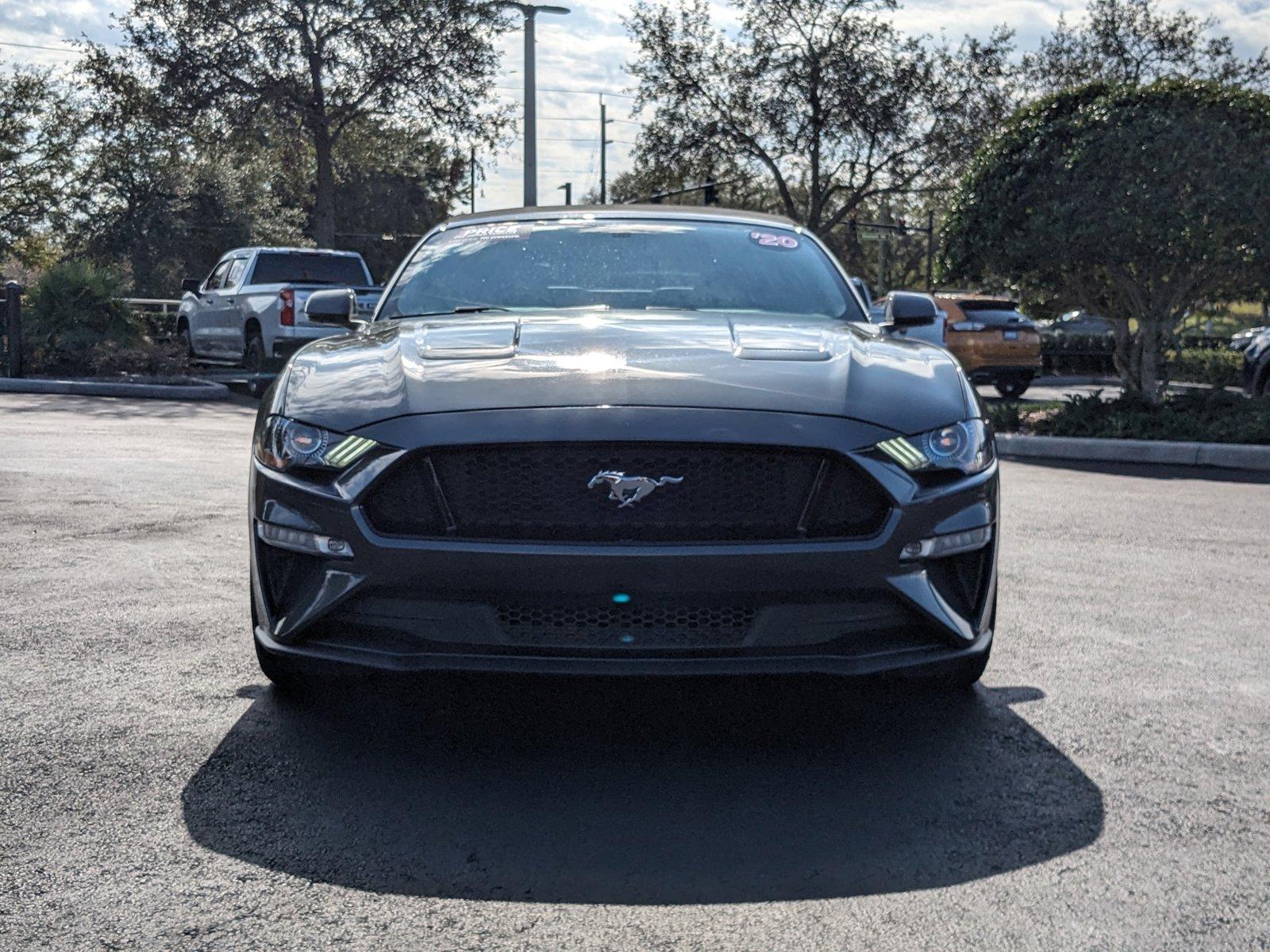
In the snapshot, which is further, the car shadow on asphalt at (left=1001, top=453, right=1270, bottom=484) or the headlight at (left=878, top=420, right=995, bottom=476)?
the car shadow on asphalt at (left=1001, top=453, right=1270, bottom=484)

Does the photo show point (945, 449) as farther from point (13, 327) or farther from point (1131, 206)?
point (13, 327)

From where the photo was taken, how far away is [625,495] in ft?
12.7

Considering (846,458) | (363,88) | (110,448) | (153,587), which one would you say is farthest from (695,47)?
(846,458)

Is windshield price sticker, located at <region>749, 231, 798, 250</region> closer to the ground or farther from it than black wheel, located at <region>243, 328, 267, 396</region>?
farther from it

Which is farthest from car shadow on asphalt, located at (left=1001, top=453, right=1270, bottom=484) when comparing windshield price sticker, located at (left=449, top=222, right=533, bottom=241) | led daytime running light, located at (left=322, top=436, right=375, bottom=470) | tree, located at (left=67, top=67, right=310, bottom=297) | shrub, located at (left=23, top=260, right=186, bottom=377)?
tree, located at (left=67, top=67, right=310, bottom=297)

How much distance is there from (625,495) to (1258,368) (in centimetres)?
1452

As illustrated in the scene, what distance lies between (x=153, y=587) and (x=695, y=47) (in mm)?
30007

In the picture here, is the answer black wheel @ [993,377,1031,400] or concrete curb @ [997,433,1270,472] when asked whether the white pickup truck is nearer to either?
concrete curb @ [997,433,1270,472]

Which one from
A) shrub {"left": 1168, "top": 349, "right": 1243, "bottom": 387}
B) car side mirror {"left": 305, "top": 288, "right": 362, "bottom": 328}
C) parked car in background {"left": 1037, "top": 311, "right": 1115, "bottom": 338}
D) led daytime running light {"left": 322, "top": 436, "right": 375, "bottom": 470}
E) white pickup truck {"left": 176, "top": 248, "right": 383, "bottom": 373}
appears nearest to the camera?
led daytime running light {"left": 322, "top": 436, "right": 375, "bottom": 470}

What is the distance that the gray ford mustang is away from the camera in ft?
12.5

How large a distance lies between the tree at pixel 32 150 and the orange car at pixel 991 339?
1388 inches

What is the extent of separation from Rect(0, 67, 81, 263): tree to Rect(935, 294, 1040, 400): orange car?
1388 inches

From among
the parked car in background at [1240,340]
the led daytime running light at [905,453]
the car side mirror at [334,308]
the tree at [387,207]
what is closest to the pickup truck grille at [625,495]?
the led daytime running light at [905,453]

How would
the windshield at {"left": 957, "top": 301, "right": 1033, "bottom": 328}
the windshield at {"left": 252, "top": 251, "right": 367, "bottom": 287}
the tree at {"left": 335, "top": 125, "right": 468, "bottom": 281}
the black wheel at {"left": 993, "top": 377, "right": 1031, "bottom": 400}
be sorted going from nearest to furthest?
the windshield at {"left": 252, "top": 251, "right": 367, "bottom": 287}, the windshield at {"left": 957, "top": 301, "right": 1033, "bottom": 328}, the black wheel at {"left": 993, "top": 377, "right": 1031, "bottom": 400}, the tree at {"left": 335, "top": 125, "right": 468, "bottom": 281}
